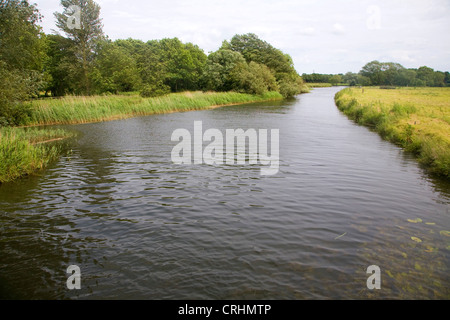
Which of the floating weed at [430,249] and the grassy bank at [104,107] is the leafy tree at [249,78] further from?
the floating weed at [430,249]

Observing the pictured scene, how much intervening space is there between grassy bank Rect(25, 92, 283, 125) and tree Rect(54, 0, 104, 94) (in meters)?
21.1

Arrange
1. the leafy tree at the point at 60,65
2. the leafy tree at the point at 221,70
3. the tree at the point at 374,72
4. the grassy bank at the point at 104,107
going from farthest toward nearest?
the tree at the point at 374,72
the leafy tree at the point at 221,70
the leafy tree at the point at 60,65
the grassy bank at the point at 104,107

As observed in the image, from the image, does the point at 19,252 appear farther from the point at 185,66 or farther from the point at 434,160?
the point at 185,66

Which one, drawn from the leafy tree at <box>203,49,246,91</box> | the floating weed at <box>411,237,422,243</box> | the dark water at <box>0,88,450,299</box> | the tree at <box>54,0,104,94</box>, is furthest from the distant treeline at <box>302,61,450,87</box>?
A: the floating weed at <box>411,237,422,243</box>

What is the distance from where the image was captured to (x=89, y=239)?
619 cm

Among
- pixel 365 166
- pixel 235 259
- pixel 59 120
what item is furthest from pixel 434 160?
pixel 59 120

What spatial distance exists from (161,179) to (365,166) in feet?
27.0

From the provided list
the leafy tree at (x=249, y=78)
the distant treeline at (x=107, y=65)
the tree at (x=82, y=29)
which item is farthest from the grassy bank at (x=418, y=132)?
the tree at (x=82, y=29)

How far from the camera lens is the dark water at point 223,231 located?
15.8 ft

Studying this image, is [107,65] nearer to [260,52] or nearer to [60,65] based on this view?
[60,65]

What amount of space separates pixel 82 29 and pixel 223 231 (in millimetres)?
50189

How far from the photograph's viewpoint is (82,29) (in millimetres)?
46125

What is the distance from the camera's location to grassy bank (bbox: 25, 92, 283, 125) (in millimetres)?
23062

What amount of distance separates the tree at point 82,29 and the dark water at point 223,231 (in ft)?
138
